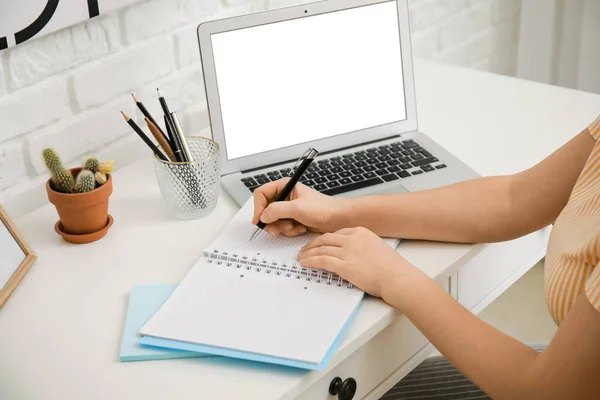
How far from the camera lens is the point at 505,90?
56.7 inches

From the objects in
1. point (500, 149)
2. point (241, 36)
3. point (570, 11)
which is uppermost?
point (241, 36)

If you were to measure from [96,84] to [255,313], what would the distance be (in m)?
0.58

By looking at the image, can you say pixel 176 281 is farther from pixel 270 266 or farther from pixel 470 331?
pixel 470 331

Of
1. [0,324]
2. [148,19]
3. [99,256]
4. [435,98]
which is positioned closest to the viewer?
[0,324]

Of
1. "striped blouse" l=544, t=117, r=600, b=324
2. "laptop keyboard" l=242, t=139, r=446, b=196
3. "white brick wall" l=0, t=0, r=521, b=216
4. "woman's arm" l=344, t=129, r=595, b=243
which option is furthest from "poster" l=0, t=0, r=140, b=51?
"striped blouse" l=544, t=117, r=600, b=324

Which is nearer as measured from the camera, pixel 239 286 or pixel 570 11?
pixel 239 286

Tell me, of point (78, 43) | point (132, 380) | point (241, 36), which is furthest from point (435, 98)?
point (132, 380)

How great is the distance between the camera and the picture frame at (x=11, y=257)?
0.90 meters

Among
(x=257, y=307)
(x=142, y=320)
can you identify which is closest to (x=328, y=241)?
(x=257, y=307)

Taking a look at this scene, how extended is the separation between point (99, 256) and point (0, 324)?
0.53 ft

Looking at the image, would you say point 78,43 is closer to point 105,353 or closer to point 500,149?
point 105,353

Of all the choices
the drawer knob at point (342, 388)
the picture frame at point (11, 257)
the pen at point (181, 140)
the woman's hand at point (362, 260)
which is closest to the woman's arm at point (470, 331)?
the woman's hand at point (362, 260)

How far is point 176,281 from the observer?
902 millimetres

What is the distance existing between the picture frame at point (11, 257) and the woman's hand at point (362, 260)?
353 millimetres
